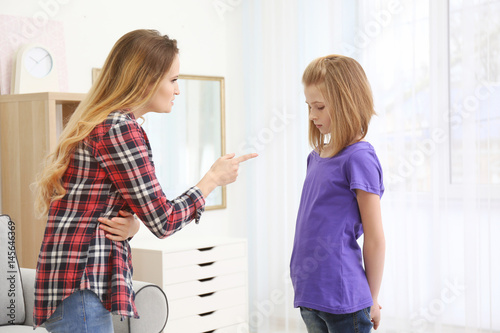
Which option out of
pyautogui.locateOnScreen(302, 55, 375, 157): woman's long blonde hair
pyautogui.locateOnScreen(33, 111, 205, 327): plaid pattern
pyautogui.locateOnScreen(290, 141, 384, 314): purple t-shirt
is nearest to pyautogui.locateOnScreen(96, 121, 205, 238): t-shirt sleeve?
pyautogui.locateOnScreen(33, 111, 205, 327): plaid pattern

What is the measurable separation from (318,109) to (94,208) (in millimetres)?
598

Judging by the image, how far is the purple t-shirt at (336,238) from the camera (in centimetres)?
140

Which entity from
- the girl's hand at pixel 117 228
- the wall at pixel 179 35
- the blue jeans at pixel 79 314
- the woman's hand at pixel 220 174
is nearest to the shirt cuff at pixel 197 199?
the woman's hand at pixel 220 174

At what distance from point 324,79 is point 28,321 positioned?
152 centimetres

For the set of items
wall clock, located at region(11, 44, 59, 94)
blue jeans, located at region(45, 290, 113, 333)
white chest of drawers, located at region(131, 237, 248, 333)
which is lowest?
white chest of drawers, located at region(131, 237, 248, 333)

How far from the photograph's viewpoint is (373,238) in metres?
1.43

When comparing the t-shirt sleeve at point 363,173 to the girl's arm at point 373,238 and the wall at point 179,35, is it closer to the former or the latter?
the girl's arm at point 373,238

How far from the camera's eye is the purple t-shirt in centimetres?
140

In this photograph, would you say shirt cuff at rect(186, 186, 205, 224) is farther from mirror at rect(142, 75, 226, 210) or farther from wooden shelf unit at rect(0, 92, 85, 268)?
mirror at rect(142, 75, 226, 210)

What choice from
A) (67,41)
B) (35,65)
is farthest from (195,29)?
(35,65)

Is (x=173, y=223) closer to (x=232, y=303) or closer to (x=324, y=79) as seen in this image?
(x=324, y=79)

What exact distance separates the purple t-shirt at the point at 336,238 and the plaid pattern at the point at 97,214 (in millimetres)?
367

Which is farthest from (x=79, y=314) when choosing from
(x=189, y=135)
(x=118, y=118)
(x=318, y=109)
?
(x=189, y=135)

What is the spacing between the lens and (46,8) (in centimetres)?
287
